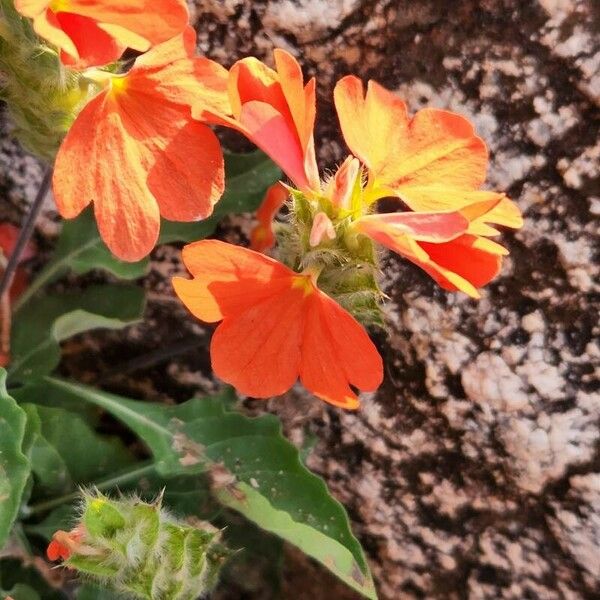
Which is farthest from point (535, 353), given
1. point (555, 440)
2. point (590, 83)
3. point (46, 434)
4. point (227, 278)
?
point (46, 434)

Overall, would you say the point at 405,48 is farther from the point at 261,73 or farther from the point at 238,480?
the point at 238,480

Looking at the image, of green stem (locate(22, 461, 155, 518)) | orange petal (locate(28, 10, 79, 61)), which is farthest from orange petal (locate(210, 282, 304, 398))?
green stem (locate(22, 461, 155, 518))

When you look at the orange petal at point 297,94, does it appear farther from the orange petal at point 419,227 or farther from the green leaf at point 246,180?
the green leaf at point 246,180

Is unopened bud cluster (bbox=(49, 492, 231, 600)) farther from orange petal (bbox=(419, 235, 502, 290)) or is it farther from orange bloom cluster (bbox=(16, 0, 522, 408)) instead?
orange petal (bbox=(419, 235, 502, 290))

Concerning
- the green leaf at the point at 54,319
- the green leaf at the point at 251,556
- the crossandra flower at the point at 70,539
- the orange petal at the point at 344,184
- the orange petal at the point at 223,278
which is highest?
the orange petal at the point at 344,184

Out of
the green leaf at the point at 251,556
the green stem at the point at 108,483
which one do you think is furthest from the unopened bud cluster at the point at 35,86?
the green leaf at the point at 251,556

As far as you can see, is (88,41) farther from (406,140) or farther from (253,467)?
(253,467)

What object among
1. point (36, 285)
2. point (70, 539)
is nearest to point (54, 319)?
point (36, 285)
